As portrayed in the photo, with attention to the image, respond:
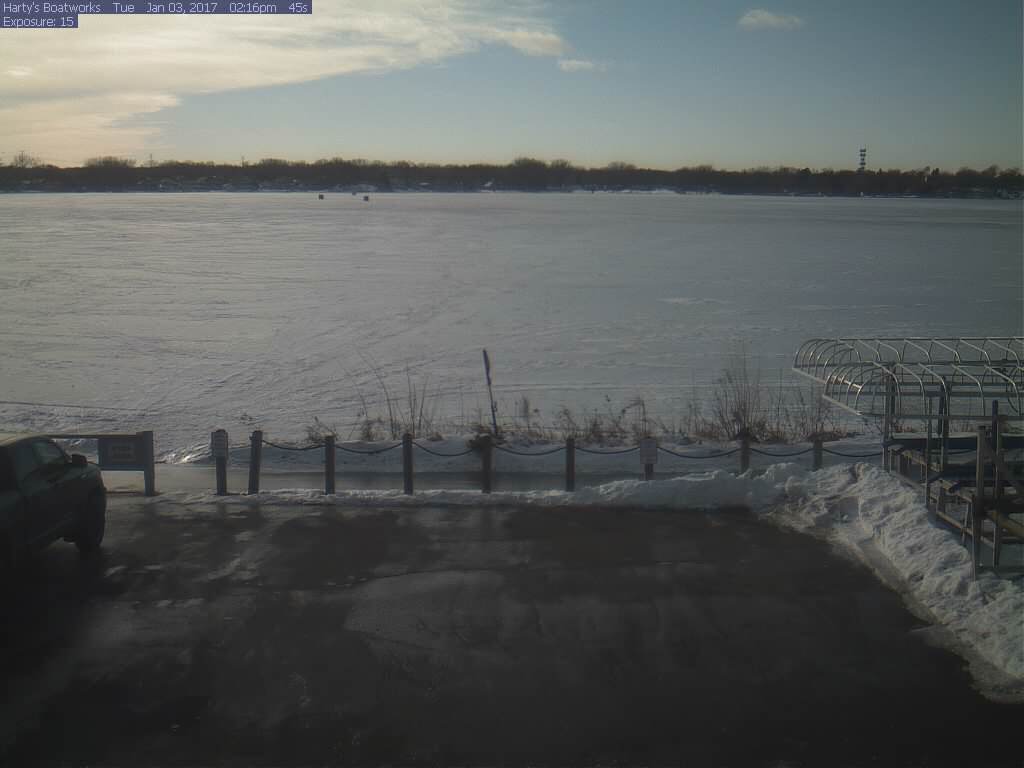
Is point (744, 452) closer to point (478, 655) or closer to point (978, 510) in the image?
point (978, 510)

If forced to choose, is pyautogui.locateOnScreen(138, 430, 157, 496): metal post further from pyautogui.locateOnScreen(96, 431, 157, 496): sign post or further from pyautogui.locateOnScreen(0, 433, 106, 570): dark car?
pyautogui.locateOnScreen(0, 433, 106, 570): dark car

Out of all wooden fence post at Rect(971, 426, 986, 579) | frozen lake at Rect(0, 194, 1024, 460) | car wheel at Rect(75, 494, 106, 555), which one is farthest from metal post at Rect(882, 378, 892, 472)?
car wheel at Rect(75, 494, 106, 555)

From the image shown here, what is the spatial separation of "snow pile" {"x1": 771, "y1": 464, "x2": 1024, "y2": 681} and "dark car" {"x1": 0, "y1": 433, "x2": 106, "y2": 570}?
770 cm

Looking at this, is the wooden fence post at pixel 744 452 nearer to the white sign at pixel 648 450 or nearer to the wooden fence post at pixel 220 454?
the white sign at pixel 648 450

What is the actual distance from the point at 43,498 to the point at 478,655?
15.2 ft

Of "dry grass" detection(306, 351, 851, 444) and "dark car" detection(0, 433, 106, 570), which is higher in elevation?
"dark car" detection(0, 433, 106, 570)

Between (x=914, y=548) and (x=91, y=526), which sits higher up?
(x=914, y=548)

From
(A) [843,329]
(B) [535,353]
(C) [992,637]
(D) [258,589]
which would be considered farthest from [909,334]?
(D) [258,589]

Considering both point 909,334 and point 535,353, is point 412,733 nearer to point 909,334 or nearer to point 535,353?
point 535,353

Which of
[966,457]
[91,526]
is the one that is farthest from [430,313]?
[966,457]

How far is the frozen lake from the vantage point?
762 inches

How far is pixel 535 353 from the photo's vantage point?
2333cm

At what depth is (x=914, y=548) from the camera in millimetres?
8734

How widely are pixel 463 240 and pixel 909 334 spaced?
31.7 metres
